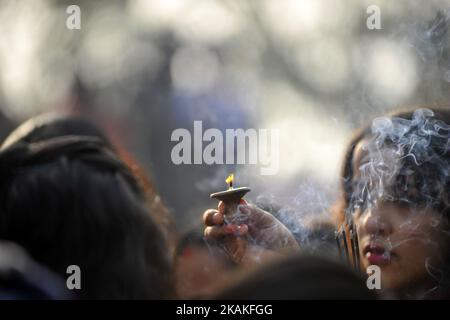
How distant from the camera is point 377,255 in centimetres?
213

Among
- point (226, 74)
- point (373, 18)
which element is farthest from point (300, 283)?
point (373, 18)

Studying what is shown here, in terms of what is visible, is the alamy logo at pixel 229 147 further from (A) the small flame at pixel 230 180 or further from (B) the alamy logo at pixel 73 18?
(B) the alamy logo at pixel 73 18

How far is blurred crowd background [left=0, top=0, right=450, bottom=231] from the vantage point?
215cm

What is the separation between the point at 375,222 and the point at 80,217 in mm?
1148

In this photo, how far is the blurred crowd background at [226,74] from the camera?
2146 mm

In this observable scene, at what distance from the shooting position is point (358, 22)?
2.20 meters

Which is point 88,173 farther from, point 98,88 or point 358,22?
point 358,22

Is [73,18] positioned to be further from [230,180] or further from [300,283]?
[300,283]

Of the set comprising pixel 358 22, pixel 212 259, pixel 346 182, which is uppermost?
pixel 358 22

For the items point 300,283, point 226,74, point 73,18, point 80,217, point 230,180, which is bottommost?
point 300,283

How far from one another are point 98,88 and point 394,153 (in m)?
1.16

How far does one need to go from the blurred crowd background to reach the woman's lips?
0.23m

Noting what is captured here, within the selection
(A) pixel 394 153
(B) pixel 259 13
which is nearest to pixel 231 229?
(A) pixel 394 153
